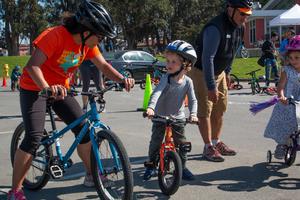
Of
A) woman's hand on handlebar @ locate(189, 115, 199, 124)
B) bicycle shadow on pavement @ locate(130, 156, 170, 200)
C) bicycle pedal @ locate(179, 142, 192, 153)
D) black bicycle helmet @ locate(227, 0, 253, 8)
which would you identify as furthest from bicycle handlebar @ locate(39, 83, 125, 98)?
black bicycle helmet @ locate(227, 0, 253, 8)

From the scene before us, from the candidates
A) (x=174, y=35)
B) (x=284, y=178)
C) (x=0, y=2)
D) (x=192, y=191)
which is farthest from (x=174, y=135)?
(x=174, y=35)

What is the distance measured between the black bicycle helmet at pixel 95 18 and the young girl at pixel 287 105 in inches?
90.6

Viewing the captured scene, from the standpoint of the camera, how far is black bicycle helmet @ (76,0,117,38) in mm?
4102

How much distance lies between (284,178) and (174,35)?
63900mm

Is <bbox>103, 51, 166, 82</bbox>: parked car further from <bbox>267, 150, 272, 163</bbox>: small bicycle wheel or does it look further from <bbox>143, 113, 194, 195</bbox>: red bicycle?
<bbox>143, 113, 194, 195</bbox>: red bicycle

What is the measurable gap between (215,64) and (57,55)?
2388 mm

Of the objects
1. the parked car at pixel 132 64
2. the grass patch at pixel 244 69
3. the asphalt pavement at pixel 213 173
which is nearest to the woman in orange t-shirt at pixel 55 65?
the asphalt pavement at pixel 213 173

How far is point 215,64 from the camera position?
239 inches

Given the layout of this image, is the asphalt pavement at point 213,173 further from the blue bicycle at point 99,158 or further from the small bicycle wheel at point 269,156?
the blue bicycle at point 99,158

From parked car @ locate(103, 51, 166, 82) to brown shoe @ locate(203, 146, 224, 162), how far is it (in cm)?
1458

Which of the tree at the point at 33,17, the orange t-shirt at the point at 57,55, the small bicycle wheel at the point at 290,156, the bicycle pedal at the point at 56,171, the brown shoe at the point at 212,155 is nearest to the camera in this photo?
the orange t-shirt at the point at 57,55

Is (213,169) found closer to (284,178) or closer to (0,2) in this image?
(284,178)

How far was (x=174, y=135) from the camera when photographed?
5.11m

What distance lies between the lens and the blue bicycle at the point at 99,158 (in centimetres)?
407
